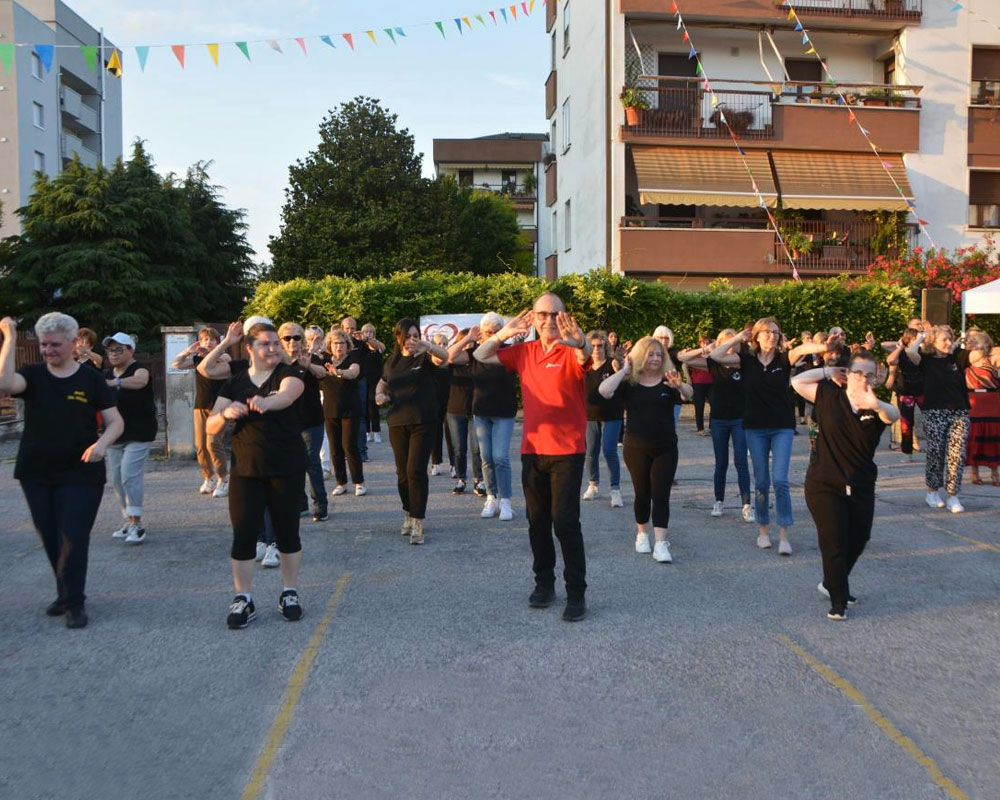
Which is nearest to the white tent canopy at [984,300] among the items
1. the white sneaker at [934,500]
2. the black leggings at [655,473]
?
the white sneaker at [934,500]

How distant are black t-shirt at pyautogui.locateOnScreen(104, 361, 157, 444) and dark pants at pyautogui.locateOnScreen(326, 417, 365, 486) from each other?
2199mm

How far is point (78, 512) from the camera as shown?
598 centimetres

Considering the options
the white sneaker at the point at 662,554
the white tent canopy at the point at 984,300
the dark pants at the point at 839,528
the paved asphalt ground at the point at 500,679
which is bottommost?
the paved asphalt ground at the point at 500,679

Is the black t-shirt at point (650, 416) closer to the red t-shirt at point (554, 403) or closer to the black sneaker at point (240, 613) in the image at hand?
the red t-shirt at point (554, 403)

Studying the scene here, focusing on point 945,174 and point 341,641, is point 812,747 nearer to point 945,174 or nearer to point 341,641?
point 341,641

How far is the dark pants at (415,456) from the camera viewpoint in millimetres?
8234

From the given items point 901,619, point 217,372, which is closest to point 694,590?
point 901,619

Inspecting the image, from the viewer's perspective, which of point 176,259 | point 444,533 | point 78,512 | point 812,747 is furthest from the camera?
point 176,259

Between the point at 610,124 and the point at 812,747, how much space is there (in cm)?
2273

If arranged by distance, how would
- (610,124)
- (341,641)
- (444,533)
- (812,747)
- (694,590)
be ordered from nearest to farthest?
(812,747)
(341,641)
(694,590)
(444,533)
(610,124)

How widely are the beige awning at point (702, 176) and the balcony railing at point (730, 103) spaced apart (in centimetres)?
48

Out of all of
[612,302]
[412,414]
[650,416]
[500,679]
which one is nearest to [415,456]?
[412,414]

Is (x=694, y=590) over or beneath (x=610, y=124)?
beneath

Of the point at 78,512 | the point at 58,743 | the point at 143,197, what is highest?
the point at 143,197
